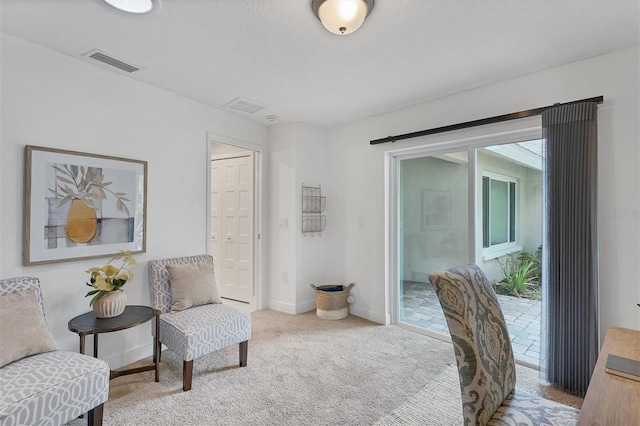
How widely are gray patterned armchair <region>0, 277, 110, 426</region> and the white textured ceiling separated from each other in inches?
66.4

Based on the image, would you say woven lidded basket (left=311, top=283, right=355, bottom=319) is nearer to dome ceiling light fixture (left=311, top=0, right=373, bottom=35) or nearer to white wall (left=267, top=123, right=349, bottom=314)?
white wall (left=267, top=123, right=349, bottom=314)

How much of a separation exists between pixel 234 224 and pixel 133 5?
2938 mm

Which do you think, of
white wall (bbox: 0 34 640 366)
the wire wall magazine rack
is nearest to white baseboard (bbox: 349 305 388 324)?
white wall (bbox: 0 34 640 366)

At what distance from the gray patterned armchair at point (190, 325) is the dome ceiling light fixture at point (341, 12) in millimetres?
2214

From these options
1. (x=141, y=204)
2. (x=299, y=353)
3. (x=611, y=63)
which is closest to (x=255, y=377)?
(x=299, y=353)

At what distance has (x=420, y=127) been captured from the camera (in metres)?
3.30

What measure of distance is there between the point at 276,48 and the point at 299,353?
99.4 inches

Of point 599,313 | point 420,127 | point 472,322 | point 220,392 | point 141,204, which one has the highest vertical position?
point 420,127

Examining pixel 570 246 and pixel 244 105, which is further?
pixel 244 105

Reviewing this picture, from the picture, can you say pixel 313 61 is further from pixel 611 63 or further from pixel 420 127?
pixel 611 63

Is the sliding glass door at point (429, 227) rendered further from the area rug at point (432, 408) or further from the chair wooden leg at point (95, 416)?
the chair wooden leg at point (95, 416)

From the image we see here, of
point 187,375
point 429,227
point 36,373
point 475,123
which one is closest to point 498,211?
point 429,227

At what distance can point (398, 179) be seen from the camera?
3.67 meters

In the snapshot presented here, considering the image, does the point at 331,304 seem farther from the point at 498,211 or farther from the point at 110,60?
the point at 110,60
